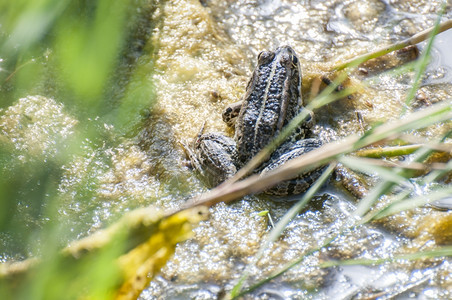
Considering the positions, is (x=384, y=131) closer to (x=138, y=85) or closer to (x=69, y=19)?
(x=138, y=85)

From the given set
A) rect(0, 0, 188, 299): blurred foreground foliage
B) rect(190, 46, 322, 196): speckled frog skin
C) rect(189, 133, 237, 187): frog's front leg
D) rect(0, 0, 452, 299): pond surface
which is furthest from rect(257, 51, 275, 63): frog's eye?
rect(0, 0, 188, 299): blurred foreground foliage

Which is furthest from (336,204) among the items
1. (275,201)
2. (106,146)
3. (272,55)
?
(106,146)

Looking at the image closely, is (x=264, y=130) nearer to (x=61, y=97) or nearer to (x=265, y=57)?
(x=265, y=57)

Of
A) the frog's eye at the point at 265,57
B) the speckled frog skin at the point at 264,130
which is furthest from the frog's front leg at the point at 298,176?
the frog's eye at the point at 265,57

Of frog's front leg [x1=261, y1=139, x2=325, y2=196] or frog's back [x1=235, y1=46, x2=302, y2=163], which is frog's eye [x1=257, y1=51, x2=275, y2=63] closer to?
frog's back [x1=235, y1=46, x2=302, y2=163]

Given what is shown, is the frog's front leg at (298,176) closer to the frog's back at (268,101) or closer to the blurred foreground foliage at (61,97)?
the frog's back at (268,101)

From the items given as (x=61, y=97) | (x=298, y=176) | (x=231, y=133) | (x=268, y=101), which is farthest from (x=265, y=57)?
(x=61, y=97)

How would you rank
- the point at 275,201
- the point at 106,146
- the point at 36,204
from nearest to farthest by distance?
the point at 36,204 < the point at 275,201 < the point at 106,146
